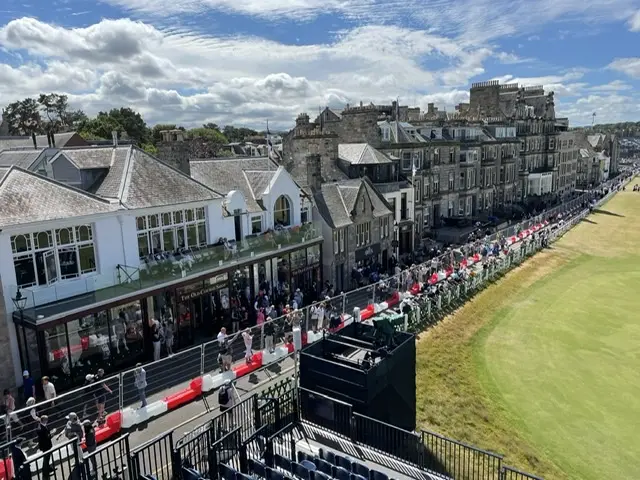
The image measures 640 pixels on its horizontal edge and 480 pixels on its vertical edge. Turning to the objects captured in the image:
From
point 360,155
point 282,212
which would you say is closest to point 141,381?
point 282,212

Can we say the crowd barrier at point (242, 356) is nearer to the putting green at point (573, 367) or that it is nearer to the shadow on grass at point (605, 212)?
the putting green at point (573, 367)

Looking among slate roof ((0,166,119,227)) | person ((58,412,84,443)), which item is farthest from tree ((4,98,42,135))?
person ((58,412,84,443))

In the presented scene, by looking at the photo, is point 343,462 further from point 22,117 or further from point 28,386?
point 22,117

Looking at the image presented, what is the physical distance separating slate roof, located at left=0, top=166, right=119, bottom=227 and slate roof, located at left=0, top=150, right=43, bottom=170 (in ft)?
14.1

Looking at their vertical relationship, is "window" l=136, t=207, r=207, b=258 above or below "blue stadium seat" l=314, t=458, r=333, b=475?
above

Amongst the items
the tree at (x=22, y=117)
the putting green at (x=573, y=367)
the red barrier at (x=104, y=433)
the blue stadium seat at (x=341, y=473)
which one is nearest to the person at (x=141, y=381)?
the red barrier at (x=104, y=433)

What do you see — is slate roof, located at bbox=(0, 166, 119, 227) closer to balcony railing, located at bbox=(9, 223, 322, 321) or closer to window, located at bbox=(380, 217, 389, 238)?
balcony railing, located at bbox=(9, 223, 322, 321)

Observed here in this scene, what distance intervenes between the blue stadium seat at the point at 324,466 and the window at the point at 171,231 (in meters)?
12.9

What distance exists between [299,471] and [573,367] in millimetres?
15850

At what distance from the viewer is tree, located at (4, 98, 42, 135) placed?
2987 inches

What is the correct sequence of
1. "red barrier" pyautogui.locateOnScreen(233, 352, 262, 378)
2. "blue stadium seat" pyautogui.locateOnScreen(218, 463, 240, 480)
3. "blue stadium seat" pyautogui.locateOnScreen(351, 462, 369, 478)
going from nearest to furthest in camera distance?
"blue stadium seat" pyautogui.locateOnScreen(218, 463, 240, 480), "blue stadium seat" pyautogui.locateOnScreen(351, 462, 369, 478), "red barrier" pyautogui.locateOnScreen(233, 352, 262, 378)

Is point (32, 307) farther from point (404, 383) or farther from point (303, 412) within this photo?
point (404, 383)

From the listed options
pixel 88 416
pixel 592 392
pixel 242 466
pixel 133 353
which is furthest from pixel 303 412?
pixel 592 392

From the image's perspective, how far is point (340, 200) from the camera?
31.3 meters
